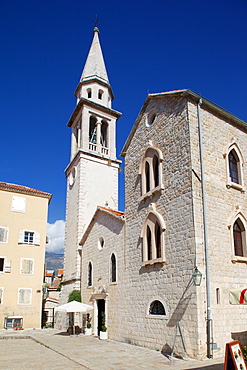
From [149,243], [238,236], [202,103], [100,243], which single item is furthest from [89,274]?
[202,103]

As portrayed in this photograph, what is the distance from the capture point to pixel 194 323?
421 inches

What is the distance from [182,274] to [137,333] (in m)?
4.13

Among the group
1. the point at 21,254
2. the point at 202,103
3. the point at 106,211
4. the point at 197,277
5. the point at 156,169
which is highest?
the point at 202,103

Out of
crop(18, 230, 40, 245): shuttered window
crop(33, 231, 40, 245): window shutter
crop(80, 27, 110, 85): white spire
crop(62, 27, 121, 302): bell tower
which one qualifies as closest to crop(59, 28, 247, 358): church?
crop(62, 27, 121, 302): bell tower

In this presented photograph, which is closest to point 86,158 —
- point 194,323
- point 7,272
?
point 7,272

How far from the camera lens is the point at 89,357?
37.8 feet

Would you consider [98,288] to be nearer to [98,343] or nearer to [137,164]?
[98,343]

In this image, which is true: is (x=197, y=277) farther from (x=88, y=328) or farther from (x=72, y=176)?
(x=72, y=176)

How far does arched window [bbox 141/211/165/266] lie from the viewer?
13.1m

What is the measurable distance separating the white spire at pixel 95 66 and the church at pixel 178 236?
1446 cm

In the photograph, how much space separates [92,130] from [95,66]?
→ 20.0 ft

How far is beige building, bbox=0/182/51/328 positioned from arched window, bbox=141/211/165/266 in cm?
1240

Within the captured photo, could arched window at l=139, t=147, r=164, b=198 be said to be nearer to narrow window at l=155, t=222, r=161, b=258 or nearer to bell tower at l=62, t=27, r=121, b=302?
narrow window at l=155, t=222, r=161, b=258

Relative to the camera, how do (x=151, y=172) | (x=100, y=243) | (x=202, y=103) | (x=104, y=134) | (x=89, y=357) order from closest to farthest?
(x=89, y=357), (x=202, y=103), (x=151, y=172), (x=100, y=243), (x=104, y=134)
